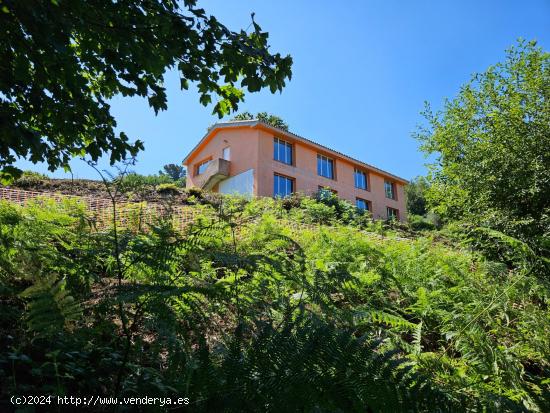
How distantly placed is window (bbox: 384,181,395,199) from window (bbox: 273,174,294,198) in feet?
35.5

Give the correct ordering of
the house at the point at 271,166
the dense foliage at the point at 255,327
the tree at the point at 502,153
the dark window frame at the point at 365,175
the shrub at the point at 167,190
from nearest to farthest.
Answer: the dense foliage at the point at 255,327 < the tree at the point at 502,153 < the shrub at the point at 167,190 < the house at the point at 271,166 < the dark window frame at the point at 365,175

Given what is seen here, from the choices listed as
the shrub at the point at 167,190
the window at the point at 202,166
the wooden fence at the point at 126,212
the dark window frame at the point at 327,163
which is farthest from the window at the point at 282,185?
the wooden fence at the point at 126,212

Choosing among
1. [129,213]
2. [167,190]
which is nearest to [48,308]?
[129,213]

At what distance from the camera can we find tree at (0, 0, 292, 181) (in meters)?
3.18

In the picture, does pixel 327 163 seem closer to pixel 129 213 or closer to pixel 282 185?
pixel 282 185

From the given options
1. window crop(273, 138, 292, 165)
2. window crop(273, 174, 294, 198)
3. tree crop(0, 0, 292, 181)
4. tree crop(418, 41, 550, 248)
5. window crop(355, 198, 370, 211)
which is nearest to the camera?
tree crop(0, 0, 292, 181)

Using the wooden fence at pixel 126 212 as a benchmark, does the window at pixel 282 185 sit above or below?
above

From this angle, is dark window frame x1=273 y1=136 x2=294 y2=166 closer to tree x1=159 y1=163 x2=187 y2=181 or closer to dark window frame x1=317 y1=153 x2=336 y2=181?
dark window frame x1=317 y1=153 x2=336 y2=181

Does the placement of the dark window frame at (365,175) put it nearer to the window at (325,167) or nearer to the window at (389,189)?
the window at (325,167)

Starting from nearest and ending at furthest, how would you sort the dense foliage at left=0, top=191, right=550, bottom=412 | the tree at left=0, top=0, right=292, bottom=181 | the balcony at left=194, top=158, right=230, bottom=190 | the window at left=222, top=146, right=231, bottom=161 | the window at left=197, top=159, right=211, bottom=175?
the dense foliage at left=0, top=191, right=550, bottom=412 → the tree at left=0, top=0, right=292, bottom=181 → the balcony at left=194, top=158, right=230, bottom=190 → the window at left=222, top=146, right=231, bottom=161 → the window at left=197, top=159, right=211, bottom=175

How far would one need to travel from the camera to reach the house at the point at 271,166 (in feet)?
74.3

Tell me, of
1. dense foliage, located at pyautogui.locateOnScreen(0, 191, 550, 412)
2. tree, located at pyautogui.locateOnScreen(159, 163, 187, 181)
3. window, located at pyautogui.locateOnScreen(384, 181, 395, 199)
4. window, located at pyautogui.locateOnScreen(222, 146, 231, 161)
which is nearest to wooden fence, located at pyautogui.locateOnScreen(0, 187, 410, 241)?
dense foliage, located at pyautogui.locateOnScreen(0, 191, 550, 412)

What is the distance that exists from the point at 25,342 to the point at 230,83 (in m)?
3.14

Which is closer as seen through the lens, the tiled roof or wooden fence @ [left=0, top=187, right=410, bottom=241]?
wooden fence @ [left=0, top=187, right=410, bottom=241]
